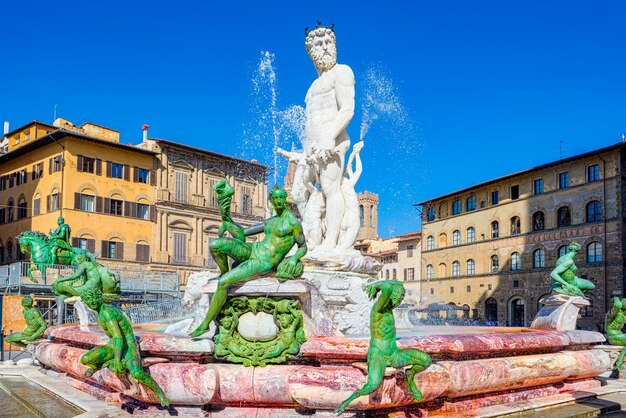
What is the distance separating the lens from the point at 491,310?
5481cm

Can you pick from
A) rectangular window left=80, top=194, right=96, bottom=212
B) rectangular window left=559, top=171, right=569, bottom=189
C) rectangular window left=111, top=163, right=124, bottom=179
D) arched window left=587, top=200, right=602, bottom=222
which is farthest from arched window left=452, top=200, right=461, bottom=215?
rectangular window left=80, top=194, right=96, bottom=212

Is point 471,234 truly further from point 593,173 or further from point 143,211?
point 143,211

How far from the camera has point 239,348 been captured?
20.5ft

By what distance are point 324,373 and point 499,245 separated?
168ft

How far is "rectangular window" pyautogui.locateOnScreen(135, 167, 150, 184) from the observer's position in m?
51.6

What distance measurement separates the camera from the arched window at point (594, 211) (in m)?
46.4

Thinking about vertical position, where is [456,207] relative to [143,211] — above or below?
above

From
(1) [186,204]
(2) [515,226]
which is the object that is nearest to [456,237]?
(2) [515,226]

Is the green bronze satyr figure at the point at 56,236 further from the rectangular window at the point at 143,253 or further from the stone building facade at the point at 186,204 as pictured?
the stone building facade at the point at 186,204

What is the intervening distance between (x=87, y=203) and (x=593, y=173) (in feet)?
121

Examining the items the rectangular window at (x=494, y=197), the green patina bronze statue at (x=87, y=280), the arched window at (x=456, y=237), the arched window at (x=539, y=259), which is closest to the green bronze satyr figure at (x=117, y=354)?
the green patina bronze statue at (x=87, y=280)

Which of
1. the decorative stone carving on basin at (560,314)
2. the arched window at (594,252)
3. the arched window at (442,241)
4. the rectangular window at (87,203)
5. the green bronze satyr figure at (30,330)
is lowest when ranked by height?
the green bronze satyr figure at (30,330)

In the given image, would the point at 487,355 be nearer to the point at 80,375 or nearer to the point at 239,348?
the point at 239,348

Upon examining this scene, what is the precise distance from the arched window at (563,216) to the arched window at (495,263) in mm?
6915
